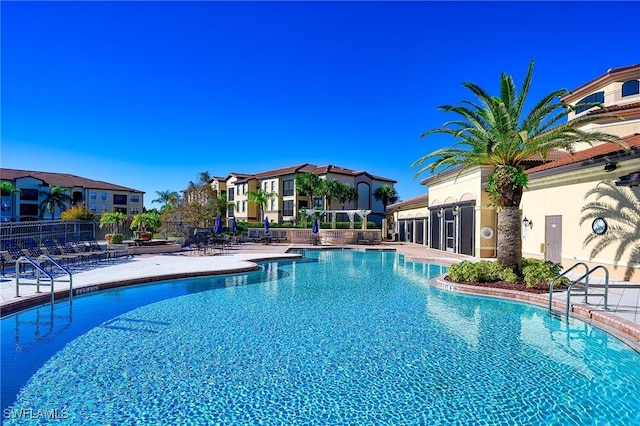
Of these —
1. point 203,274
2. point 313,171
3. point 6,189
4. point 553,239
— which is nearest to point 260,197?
point 313,171

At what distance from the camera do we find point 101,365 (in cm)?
608

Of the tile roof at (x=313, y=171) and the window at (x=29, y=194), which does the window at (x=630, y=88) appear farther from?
the window at (x=29, y=194)

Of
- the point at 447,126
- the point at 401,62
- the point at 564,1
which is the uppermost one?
the point at 401,62

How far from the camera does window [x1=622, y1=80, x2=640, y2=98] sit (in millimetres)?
18844

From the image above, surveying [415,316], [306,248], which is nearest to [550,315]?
[415,316]

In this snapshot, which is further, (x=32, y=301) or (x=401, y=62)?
(x=401, y=62)

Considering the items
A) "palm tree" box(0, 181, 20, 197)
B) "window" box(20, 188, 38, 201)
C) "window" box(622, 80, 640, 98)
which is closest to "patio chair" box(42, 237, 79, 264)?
"window" box(622, 80, 640, 98)

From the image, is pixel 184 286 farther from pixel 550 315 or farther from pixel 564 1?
pixel 564 1

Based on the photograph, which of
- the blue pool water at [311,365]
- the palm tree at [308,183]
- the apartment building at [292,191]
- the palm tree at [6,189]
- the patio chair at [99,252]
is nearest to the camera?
the blue pool water at [311,365]

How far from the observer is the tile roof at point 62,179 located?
190ft

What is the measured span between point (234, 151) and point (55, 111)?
84.0 feet

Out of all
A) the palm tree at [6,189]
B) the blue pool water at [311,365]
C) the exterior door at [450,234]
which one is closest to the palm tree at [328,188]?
the exterior door at [450,234]

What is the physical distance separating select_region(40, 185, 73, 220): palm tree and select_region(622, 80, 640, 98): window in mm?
67699

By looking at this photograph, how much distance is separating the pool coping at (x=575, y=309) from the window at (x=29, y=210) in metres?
66.3
